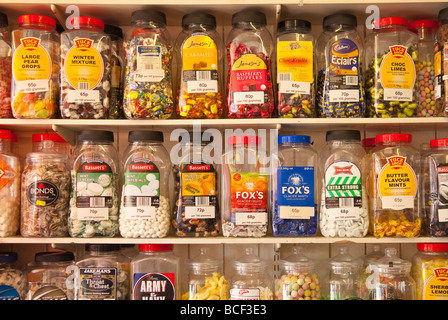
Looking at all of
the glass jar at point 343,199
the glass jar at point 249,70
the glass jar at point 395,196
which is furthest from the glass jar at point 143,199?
the glass jar at point 395,196

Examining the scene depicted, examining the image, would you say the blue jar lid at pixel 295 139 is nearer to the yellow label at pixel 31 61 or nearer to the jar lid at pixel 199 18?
the jar lid at pixel 199 18

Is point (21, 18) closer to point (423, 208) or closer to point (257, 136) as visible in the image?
point (257, 136)

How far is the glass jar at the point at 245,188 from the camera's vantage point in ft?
5.14

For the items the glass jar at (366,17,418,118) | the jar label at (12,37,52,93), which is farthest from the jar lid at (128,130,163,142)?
the glass jar at (366,17,418,118)

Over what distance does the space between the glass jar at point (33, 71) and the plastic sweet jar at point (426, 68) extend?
1.34 meters

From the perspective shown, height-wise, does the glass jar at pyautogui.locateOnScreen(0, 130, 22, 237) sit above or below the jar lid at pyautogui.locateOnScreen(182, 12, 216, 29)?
below

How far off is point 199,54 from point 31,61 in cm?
60

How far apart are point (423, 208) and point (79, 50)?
4.50 ft

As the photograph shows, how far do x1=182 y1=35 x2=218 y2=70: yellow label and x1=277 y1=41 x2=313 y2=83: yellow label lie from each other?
9.6 inches

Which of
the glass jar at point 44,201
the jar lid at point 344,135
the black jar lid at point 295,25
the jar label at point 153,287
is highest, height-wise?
the black jar lid at point 295,25

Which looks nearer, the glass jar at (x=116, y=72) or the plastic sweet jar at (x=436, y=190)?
the plastic sweet jar at (x=436, y=190)

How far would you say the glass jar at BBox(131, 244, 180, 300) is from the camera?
1565 mm

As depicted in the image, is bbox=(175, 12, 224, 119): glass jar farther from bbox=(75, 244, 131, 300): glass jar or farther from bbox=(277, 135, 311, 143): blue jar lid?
bbox=(75, 244, 131, 300): glass jar

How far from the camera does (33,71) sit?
1577mm
